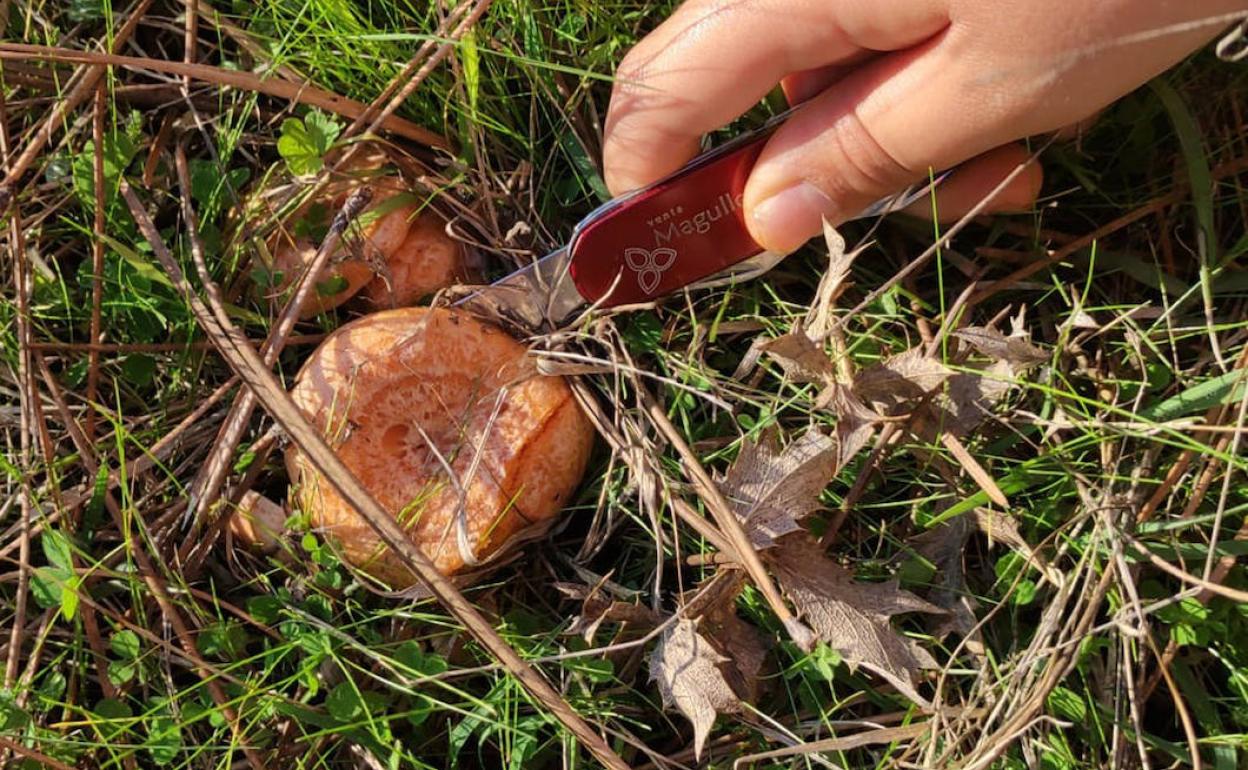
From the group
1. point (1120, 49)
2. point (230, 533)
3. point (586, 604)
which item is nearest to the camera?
point (1120, 49)

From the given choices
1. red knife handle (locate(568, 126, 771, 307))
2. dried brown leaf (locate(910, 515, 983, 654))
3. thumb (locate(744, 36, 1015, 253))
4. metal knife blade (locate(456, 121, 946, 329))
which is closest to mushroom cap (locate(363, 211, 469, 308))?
metal knife blade (locate(456, 121, 946, 329))

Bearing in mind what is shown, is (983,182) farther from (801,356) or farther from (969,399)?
(801,356)

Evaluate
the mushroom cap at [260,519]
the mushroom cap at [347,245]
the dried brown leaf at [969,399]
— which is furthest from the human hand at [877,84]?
the mushroom cap at [260,519]

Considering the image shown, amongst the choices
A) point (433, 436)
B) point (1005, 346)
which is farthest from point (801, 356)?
point (433, 436)

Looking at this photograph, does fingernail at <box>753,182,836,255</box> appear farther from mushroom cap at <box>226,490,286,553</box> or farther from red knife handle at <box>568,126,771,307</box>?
mushroom cap at <box>226,490,286,553</box>

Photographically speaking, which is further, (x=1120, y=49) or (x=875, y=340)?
(x=875, y=340)

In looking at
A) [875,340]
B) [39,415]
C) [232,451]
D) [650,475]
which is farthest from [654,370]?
[39,415]

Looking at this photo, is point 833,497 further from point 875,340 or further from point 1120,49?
point 1120,49
